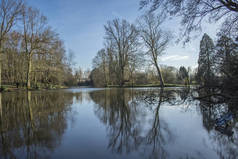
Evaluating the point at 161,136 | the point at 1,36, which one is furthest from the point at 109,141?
the point at 1,36

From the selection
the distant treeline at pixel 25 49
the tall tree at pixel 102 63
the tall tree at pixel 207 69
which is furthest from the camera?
the tall tree at pixel 102 63

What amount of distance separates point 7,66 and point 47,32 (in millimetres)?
11665

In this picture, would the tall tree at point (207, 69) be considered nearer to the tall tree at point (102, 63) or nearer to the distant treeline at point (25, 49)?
the distant treeline at point (25, 49)

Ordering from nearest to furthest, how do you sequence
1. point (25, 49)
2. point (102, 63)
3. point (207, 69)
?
point (207, 69) < point (25, 49) < point (102, 63)

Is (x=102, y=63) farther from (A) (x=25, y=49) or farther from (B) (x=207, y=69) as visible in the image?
(B) (x=207, y=69)

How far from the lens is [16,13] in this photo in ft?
55.1

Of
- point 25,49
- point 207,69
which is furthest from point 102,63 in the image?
point 207,69

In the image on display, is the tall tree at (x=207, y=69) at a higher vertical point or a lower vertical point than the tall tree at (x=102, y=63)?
lower

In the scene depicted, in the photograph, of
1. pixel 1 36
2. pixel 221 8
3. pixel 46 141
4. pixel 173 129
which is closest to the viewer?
pixel 46 141

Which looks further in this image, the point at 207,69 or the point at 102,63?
the point at 102,63

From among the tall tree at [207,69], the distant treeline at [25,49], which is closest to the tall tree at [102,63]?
the distant treeline at [25,49]

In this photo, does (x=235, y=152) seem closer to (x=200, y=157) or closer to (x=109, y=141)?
(x=200, y=157)

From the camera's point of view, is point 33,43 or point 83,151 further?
point 33,43

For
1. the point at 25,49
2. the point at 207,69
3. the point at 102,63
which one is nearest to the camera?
the point at 207,69
